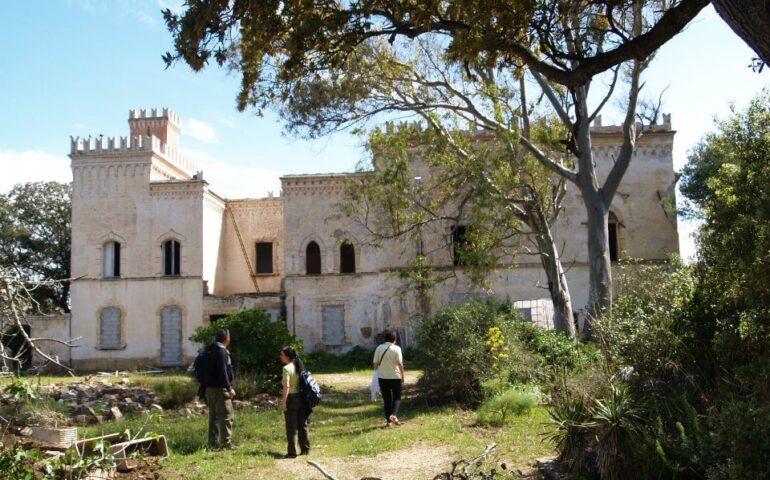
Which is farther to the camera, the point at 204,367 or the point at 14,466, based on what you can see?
the point at 204,367

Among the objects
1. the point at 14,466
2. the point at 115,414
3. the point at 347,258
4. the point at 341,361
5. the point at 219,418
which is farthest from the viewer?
the point at 347,258

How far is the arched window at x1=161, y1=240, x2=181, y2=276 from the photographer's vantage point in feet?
98.8

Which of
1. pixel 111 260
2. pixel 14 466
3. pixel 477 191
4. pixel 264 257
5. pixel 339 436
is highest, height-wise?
pixel 477 191

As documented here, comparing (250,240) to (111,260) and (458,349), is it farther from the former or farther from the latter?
(458,349)

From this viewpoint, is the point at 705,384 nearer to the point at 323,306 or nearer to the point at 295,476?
the point at 295,476

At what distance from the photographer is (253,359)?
53.3ft

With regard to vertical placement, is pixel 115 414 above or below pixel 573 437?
below

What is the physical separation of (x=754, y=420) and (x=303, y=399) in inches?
246

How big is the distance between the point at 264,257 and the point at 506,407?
23.8m

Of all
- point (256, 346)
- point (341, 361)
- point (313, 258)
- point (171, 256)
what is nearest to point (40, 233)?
point (171, 256)

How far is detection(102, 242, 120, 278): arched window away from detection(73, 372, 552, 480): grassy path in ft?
58.9

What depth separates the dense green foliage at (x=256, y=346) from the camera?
16.3 meters

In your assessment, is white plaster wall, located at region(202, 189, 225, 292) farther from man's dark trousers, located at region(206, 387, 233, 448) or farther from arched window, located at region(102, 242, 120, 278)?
man's dark trousers, located at region(206, 387, 233, 448)

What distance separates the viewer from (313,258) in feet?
98.0
